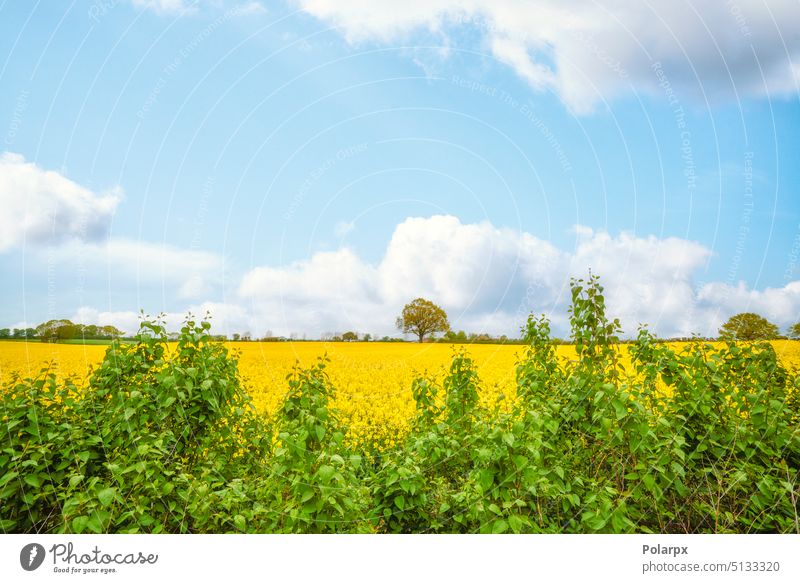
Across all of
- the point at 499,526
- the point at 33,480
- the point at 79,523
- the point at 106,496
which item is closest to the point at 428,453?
the point at 499,526

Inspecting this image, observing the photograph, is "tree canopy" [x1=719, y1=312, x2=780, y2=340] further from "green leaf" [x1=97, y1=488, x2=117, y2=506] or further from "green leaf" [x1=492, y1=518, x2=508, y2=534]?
"green leaf" [x1=97, y1=488, x2=117, y2=506]

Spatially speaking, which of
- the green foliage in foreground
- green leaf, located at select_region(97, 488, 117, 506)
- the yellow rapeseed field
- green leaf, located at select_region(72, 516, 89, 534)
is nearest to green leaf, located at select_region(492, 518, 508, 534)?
the green foliage in foreground

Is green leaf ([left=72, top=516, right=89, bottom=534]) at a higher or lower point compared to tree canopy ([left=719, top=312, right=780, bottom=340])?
lower

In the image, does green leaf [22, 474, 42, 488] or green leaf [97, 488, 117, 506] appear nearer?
green leaf [97, 488, 117, 506]

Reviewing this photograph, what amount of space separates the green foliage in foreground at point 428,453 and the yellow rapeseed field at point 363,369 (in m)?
0.73

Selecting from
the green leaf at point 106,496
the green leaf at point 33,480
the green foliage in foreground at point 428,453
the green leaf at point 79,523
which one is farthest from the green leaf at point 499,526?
the green leaf at point 33,480

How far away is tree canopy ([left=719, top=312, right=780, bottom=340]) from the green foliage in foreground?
0.81 feet

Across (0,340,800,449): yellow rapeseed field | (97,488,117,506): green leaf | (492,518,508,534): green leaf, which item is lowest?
(492,518,508,534): green leaf

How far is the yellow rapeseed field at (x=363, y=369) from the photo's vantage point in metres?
6.84

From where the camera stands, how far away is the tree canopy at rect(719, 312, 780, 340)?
5758 millimetres

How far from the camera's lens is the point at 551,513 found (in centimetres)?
474

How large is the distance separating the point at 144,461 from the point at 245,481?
40.7 inches
